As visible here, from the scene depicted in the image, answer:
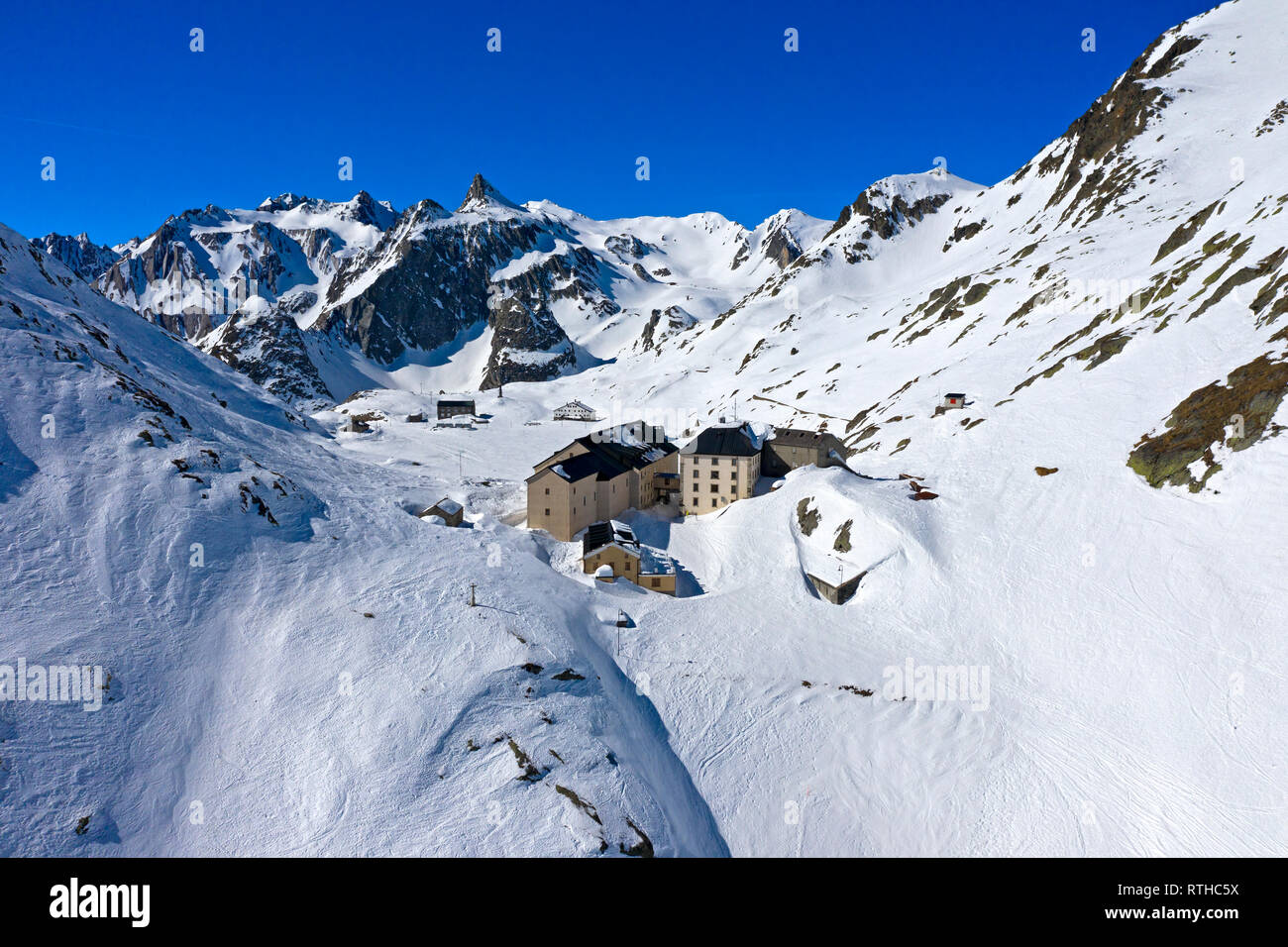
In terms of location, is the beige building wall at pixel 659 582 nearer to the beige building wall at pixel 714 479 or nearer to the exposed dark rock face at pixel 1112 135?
the beige building wall at pixel 714 479

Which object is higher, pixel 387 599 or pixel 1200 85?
pixel 1200 85

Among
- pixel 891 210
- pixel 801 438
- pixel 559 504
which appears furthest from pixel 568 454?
pixel 891 210

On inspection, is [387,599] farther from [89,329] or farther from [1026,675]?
[89,329]

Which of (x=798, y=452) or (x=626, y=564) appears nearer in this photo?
(x=626, y=564)

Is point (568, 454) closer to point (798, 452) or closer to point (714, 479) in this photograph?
point (714, 479)

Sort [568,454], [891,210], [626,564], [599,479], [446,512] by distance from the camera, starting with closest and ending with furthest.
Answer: [626,564], [446,512], [599,479], [568,454], [891,210]

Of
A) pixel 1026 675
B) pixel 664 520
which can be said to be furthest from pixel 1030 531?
pixel 664 520

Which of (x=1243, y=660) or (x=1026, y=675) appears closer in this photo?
(x=1243, y=660)
